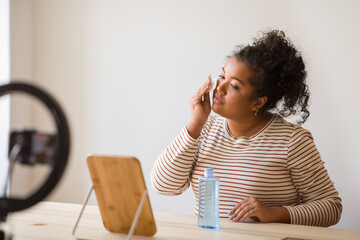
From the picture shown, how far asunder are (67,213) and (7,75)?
1.60 m

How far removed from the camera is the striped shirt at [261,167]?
5.57 ft

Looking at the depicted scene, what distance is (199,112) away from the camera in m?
1.75

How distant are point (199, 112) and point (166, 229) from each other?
0.53m

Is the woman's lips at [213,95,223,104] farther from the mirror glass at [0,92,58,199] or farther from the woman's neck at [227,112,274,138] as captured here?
the mirror glass at [0,92,58,199]

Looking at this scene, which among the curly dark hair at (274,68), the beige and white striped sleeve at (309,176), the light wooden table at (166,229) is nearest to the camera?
the light wooden table at (166,229)

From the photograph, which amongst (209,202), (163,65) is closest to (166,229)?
(209,202)

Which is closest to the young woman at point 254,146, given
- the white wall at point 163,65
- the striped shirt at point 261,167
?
the striped shirt at point 261,167

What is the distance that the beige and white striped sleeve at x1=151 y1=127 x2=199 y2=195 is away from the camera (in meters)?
1.71

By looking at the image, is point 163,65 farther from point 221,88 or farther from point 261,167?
point 261,167

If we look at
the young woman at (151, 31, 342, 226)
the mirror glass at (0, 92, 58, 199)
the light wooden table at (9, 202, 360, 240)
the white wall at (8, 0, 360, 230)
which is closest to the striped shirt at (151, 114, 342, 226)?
the young woman at (151, 31, 342, 226)

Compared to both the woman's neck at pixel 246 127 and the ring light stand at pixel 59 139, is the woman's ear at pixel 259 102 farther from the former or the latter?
Result: the ring light stand at pixel 59 139

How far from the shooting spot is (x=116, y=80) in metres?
2.94

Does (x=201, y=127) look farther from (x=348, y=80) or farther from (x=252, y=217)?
(x=348, y=80)

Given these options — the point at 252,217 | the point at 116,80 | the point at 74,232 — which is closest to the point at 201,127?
the point at 252,217
